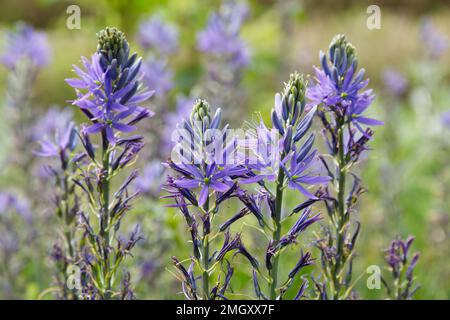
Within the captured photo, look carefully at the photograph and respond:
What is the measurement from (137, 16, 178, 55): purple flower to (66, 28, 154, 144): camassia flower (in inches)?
142

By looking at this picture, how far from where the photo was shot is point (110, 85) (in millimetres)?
2543

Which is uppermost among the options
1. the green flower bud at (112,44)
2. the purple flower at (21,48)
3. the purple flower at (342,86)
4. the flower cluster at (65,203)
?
the purple flower at (21,48)

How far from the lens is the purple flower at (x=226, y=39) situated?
19.3 ft

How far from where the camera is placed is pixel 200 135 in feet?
7.89

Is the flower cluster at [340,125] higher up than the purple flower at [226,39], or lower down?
lower down

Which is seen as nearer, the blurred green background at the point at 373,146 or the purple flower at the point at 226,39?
the blurred green background at the point at 373,146

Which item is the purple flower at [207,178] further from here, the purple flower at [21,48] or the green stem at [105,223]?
the purple flower at [21,48]

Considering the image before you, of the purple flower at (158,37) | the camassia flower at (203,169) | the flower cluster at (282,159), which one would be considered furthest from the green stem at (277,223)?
the purple flower at (158,37)

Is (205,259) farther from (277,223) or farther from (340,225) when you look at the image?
(340,225)

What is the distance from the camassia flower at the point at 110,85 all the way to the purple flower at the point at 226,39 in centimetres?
336

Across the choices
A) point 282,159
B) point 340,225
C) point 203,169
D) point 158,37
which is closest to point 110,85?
point 203,169

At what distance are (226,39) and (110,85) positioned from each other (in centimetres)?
349
